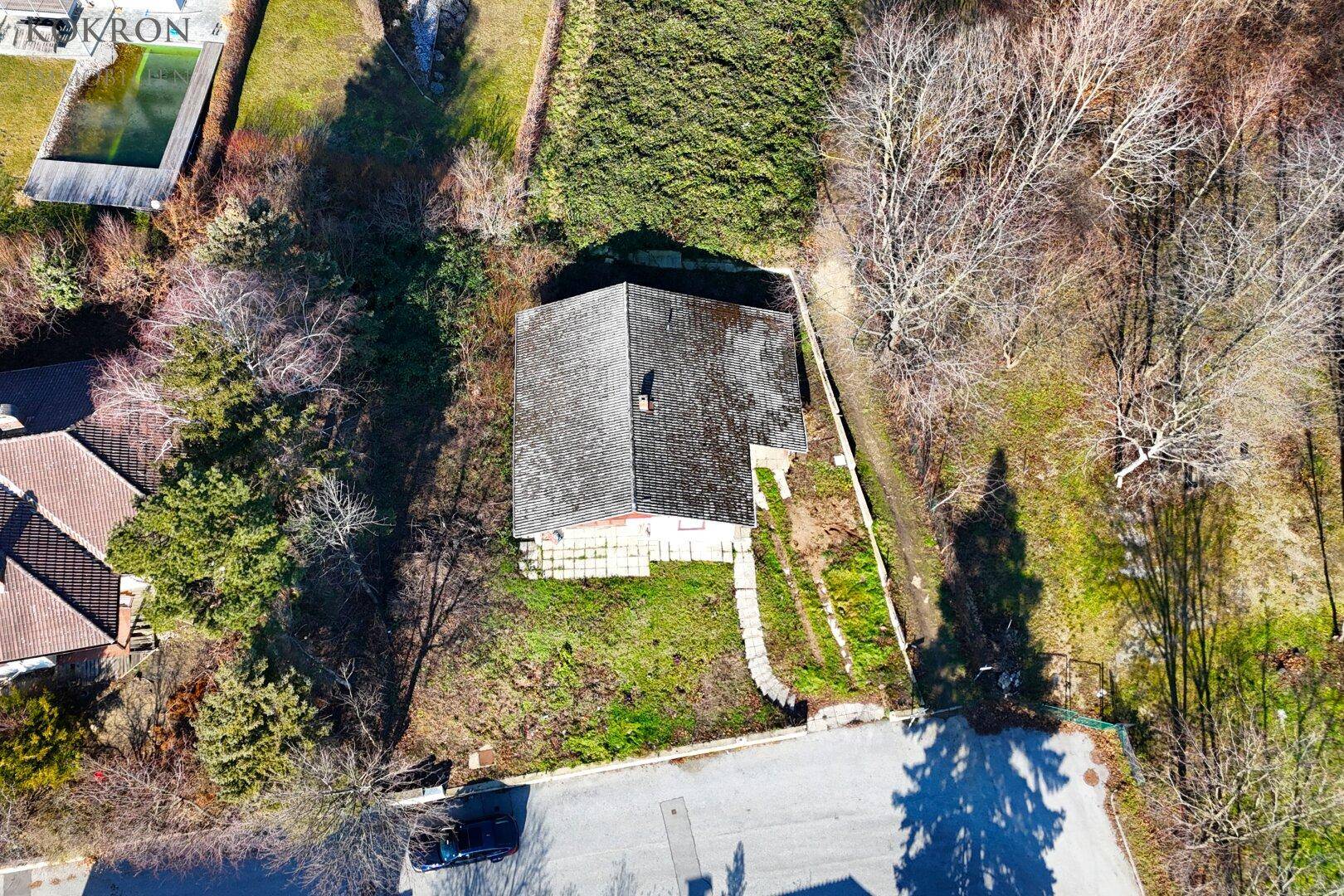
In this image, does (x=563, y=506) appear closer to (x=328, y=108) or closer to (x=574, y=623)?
(x=574, y=623)

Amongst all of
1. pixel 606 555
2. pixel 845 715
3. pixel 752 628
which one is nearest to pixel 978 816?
pixel 845 715

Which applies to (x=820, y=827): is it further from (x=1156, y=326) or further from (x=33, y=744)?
(x=33, y=744)

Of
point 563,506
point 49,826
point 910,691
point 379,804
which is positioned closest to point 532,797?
point 379,804

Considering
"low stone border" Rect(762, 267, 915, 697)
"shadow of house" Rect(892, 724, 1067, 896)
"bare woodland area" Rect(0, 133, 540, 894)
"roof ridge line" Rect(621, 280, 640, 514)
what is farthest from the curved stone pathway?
"bare woodland area" Rect(0, 133, 540, 894)

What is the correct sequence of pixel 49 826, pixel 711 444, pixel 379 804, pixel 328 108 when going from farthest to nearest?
pixel 328 108
pixel 711 444
pixel 49 826
pixel 379 804

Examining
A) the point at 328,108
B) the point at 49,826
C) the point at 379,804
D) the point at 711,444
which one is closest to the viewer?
the point at 379,804

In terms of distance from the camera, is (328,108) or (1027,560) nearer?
(1027,560)
